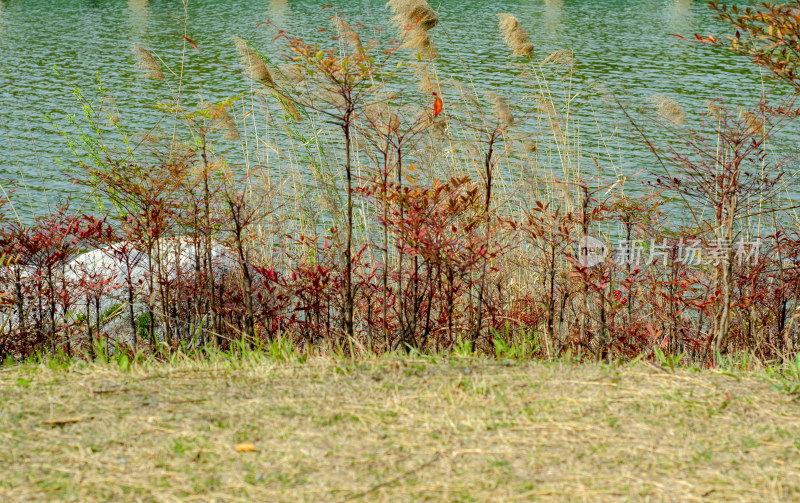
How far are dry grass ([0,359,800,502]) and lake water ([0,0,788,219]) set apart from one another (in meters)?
4.92

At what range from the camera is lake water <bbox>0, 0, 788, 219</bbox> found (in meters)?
11.5

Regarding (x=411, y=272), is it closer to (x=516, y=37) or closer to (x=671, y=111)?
(x=671, y=111)

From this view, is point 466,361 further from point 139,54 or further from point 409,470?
point 139,54

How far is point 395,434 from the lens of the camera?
254 centimetres

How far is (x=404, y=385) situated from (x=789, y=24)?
2286 millimetres

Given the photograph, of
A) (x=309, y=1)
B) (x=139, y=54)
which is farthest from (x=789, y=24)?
(x=309, y=1)

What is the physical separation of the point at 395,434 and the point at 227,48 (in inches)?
617

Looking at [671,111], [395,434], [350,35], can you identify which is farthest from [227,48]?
[395,434]

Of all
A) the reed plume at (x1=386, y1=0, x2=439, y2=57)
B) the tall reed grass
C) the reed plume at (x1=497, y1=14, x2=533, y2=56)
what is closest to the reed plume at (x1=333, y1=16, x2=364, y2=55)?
the tall reed grass

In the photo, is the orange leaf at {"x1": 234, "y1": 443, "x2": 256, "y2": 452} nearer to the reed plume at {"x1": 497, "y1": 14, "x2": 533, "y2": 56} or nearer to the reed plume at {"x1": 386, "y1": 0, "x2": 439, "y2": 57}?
the reed plume at {"x1": 386, "y1": 0, "x2": 439, "y2": 57}

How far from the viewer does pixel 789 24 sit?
350cm

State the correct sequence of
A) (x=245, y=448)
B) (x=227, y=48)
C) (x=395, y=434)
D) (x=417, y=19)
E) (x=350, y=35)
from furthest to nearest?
(x=227, y=48), (x=417, y=19), (x=350, y=35), (x=395, y=434), (x=245, y=448)

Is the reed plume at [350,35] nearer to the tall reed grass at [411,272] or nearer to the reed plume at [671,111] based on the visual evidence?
the tall reed grass at [411,272]

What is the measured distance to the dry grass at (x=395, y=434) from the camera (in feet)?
7.31
